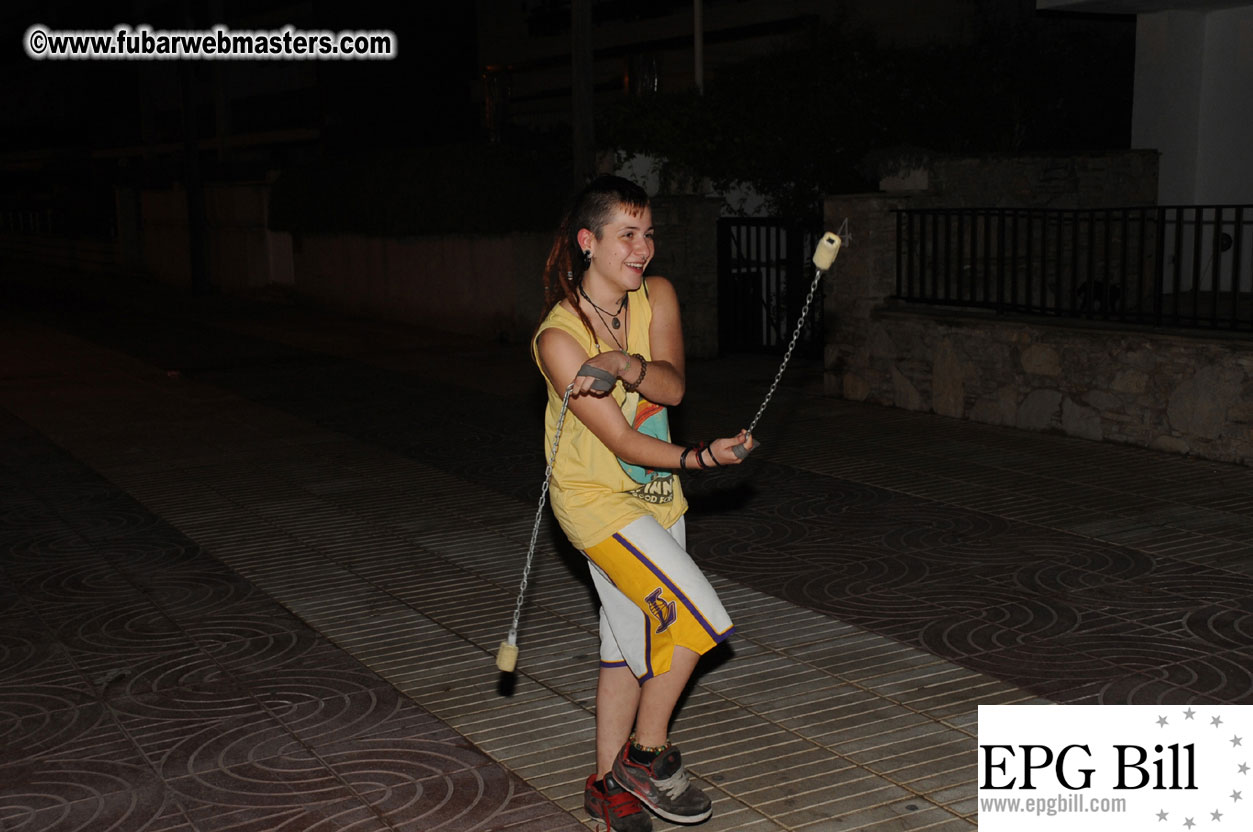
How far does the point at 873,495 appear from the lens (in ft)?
28.7

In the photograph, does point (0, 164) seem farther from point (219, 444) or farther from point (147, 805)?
point (147, 805)

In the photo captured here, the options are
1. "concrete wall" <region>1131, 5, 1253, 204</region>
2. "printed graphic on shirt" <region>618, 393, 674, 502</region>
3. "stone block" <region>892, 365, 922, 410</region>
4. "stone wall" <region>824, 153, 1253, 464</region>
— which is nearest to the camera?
"printed graphic on shirt" <region>618, 393, 674, 502</region>

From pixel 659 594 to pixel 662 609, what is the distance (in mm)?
44

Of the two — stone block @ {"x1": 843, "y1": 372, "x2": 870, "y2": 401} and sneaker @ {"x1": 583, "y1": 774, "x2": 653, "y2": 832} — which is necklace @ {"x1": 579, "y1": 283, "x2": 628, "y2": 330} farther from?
stone block @ {"x1": 843, "y1": 372, "x2": 870, "y2": 401}

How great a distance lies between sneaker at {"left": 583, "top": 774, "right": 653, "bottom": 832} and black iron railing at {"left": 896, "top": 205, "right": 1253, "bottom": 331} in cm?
645

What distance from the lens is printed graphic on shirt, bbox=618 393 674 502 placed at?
407 centimetres

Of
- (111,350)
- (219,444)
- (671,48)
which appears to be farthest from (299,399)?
(671,48)

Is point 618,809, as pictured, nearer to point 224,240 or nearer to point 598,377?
point 598,377

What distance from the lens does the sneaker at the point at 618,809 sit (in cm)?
412

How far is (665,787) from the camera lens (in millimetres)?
4102

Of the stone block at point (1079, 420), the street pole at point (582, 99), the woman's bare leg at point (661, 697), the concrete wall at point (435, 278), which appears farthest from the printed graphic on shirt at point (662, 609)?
the concrete wall at point (435, 278)

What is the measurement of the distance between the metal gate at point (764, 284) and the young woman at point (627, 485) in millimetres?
10505

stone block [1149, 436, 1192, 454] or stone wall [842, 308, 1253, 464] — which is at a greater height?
stone wall [842, 308, 1253, 464]

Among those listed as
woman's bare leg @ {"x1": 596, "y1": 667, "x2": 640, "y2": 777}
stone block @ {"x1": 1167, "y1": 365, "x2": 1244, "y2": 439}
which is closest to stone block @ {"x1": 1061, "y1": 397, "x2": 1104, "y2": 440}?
stone block @ {"x1": 1167, "y1": 365, "x2": 1244, "y2": 439}
